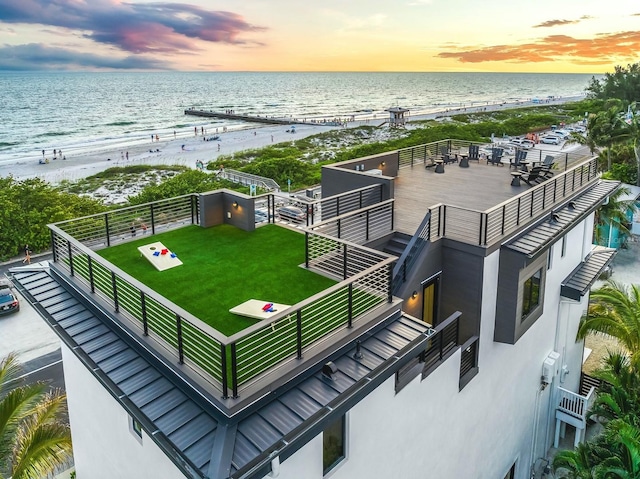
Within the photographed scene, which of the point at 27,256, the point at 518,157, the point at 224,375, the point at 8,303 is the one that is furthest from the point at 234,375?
the point at 27,256

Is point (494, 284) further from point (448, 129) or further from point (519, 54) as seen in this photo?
point (519, 54)

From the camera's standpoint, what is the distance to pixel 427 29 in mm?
120875

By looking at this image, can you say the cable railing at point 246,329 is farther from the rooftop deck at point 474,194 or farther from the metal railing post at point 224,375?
the rooftop deck at point 474,194

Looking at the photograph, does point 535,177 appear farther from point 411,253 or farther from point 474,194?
point 411,253

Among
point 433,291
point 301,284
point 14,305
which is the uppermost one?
point 301,284

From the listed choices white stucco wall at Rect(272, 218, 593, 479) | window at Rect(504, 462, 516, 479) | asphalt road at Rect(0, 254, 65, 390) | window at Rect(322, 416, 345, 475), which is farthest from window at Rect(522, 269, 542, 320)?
asphalt road at Rect(0, 254, 65, 390)

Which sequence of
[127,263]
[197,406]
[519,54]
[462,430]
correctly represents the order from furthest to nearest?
[519,54] < [462,430] < [127,263] < [197,406]

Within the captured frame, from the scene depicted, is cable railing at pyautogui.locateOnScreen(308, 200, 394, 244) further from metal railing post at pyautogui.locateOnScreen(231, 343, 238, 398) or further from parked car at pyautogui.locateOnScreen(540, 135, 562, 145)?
parked car at pyautogui.locateOnScreen(540, 135, 562, 145)

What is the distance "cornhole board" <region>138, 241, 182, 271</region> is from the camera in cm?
1078

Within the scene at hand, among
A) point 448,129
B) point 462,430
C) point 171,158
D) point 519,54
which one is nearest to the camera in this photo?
point 462,430

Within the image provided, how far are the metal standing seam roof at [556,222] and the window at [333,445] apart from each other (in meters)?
6.30

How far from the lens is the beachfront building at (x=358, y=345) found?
22.0 feet

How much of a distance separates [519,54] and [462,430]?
16238 cm

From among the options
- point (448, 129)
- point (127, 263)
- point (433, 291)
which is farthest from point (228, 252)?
point (448, 129)
